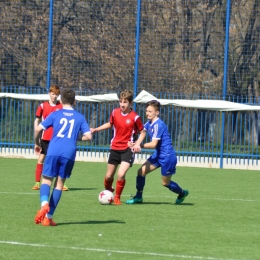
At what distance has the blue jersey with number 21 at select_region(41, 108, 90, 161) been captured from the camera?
27.3ft

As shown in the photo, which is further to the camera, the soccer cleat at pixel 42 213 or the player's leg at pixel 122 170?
the player's leg at pixel 122 170

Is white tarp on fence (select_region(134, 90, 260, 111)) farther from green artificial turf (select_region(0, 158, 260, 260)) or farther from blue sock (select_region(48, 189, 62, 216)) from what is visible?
blue sock (select_region(48, 189, 62, 216))

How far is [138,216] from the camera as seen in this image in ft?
30.8

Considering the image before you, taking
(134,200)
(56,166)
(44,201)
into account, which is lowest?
(134,200)

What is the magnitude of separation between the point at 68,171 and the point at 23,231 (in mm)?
914

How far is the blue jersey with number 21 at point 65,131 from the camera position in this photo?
27.3 feet

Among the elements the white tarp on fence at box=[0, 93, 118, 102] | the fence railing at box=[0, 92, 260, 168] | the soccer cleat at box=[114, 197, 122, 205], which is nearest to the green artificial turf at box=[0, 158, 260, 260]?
the soccer cleat at box=[114, 197, 122, 205]

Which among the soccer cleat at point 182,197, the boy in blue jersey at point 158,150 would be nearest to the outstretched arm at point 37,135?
the boy in blue jersey at point 158,150

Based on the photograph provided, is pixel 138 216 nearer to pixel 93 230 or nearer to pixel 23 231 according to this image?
pixel 93 230

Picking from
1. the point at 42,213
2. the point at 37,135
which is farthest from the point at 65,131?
the point at 42,213

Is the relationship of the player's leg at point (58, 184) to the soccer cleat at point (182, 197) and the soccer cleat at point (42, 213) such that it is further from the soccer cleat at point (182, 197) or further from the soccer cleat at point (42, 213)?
the soccer cleat at point (182, 197)

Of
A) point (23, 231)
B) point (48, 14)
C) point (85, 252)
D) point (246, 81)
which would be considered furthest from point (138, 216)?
point (48, 14)

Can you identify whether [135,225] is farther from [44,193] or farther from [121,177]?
[121,177]

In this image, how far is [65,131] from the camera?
837 cm
